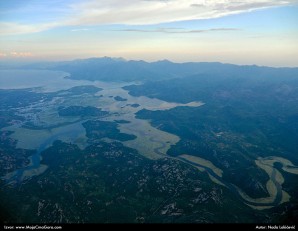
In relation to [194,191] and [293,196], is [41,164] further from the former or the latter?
[293,196]

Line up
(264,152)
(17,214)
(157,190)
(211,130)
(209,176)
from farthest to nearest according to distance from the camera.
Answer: (211,130), (264,152), (209,176), (157,190), (17,214)

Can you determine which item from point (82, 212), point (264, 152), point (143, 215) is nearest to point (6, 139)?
point (82, 212)

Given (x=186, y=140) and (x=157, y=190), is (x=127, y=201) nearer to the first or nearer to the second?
(x=157, y=190)

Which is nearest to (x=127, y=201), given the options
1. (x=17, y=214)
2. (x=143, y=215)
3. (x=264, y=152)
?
(x=143, y=215)

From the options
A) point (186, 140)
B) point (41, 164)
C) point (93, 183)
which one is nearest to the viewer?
point (93, 183)

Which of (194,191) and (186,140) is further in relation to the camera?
(186,140)

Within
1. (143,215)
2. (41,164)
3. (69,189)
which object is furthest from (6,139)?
(143,215)

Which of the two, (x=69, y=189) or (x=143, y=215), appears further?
(x=69, y=189)

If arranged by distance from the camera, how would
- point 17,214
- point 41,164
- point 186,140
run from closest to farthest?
point 17,214
point 41,164
point 186,140

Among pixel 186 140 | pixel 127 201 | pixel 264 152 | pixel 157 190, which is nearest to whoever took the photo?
pixel 127 201
